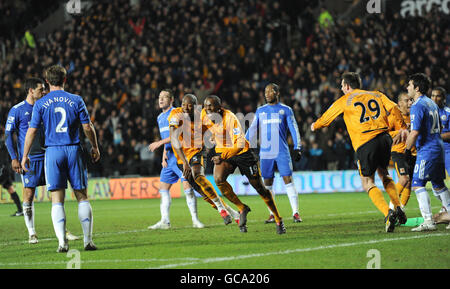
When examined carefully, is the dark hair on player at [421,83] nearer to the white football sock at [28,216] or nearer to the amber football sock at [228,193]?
the amber football sock at [228,193]

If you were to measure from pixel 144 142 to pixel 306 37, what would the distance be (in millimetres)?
7951

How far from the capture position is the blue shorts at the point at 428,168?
9281 millimetres

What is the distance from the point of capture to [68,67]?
85.4ft

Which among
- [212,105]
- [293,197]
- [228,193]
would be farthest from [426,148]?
[293,197]

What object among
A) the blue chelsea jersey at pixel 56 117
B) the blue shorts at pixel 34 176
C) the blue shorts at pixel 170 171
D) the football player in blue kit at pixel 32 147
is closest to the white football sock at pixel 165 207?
the blue shorts at pixel 170 171

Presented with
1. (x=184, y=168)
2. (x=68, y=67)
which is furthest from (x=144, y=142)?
(x=184, y=168)

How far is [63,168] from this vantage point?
26.7 feet

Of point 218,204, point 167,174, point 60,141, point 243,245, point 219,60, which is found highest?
point 219,60

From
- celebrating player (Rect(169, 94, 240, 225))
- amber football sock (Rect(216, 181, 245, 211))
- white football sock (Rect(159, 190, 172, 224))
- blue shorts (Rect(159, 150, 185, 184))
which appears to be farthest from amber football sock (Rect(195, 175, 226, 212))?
white football sock (Rect(159, 190, 172, 224))

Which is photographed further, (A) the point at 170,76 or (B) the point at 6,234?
(A) the point at 170,76

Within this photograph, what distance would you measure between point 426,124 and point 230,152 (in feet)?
9.49

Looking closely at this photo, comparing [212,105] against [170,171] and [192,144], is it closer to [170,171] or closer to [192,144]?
[192,144]
